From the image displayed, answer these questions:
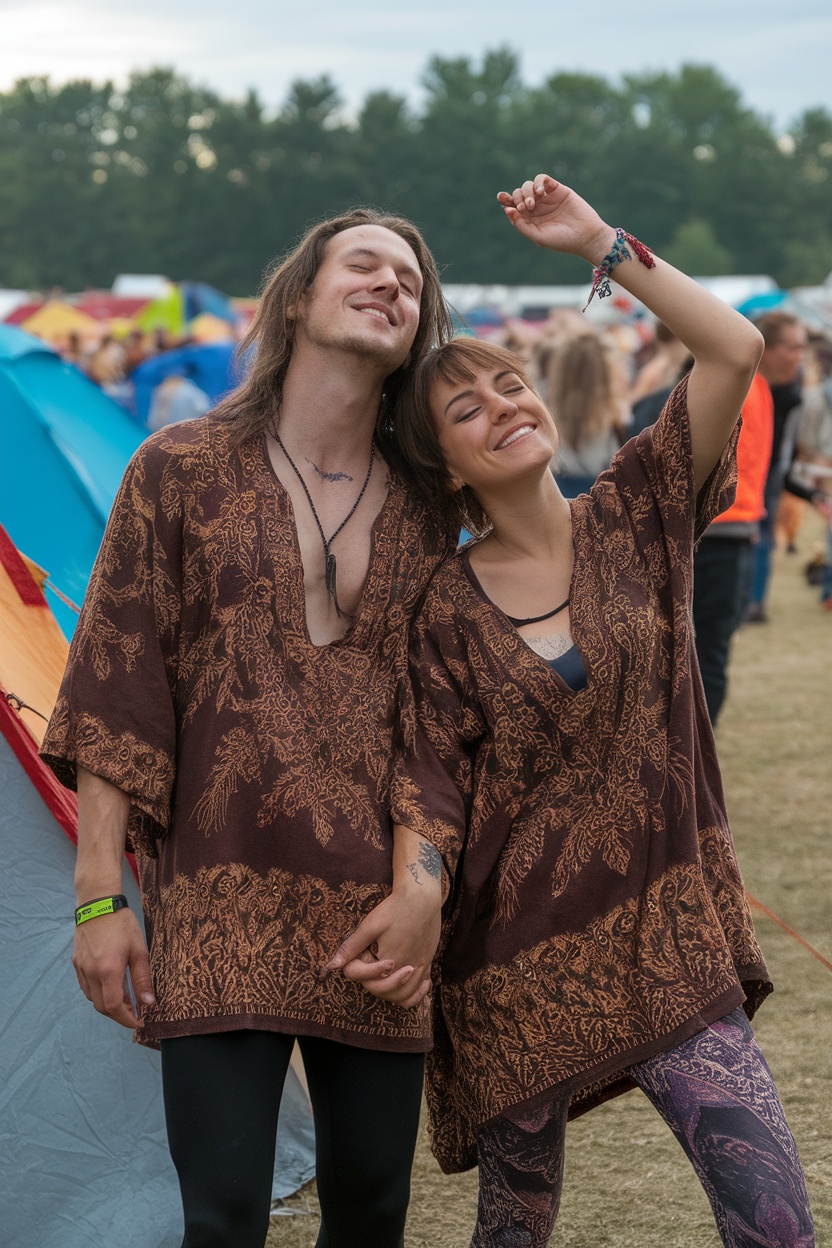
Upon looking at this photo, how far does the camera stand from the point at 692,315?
6.82 ft

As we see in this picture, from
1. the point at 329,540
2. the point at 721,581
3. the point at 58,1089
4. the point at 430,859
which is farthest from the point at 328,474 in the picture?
the point at 721,581

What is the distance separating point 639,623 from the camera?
2.07m

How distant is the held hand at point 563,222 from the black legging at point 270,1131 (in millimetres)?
1261

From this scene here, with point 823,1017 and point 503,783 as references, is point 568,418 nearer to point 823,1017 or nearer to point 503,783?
point 823,1017

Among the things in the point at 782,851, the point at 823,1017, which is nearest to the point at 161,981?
the point at 823,1017

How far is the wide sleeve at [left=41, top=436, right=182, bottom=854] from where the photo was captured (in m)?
2.02

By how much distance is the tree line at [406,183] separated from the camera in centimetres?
8069

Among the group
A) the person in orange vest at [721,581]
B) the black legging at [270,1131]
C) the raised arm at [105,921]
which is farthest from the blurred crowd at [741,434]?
the black legging at [270,1131]

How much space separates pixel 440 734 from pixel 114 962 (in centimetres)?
58

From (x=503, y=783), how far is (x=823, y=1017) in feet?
7.42

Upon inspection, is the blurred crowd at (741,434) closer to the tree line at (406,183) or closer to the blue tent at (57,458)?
the blue tent at (57,458)

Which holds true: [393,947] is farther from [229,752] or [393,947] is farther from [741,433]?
[741,433]

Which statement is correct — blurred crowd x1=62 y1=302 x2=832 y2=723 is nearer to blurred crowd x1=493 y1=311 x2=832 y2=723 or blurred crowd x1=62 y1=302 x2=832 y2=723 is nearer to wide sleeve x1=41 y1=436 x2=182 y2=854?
blurred crowd x1=493 y1=311 x2=832 y2=723

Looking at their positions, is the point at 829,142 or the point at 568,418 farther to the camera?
the point at 829,142
